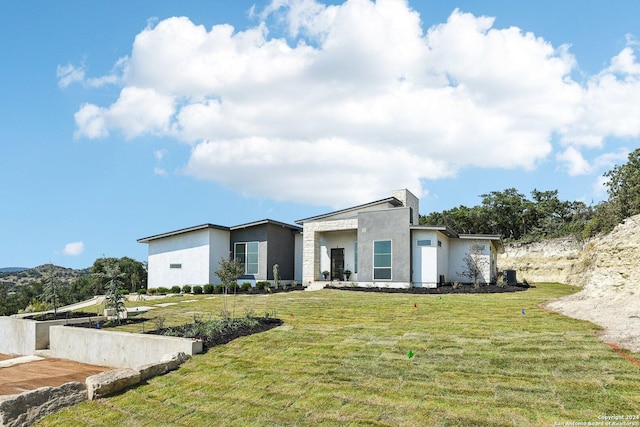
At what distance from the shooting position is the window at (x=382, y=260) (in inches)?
930

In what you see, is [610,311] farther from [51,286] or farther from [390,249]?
[51,286]

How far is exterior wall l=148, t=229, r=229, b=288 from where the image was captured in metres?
27.4

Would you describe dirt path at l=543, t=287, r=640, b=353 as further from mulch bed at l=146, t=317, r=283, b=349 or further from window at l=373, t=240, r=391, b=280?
window at l=373, t=240, r=391, b=280

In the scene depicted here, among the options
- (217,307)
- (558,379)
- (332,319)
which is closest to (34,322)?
(217,307)

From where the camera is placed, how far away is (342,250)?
2684cm

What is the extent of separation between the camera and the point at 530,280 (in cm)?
3356

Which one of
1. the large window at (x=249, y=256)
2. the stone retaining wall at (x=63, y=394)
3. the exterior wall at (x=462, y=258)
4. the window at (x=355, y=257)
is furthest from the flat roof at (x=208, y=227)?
the stone retaining wall at (x=63, y=394)

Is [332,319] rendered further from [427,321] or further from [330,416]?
[330,416]

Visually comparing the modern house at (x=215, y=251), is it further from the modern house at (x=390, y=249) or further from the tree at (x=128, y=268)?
the tree at (x=128, y=268)

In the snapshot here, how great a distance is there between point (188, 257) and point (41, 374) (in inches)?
671

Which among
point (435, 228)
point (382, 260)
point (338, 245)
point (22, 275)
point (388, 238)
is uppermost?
point (435, 228)

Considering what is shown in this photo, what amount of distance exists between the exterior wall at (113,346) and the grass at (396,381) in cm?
132

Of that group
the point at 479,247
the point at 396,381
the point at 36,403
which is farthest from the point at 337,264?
the point at 36,403

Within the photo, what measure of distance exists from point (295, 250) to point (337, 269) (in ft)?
13.7
